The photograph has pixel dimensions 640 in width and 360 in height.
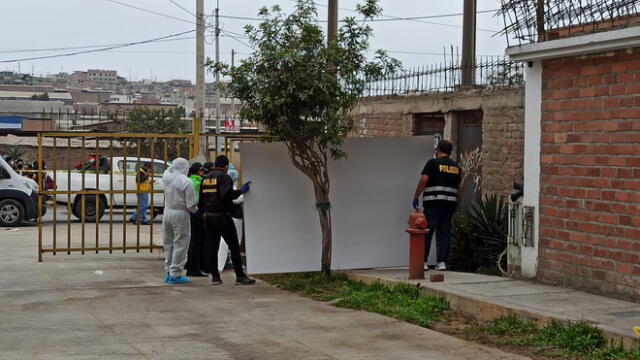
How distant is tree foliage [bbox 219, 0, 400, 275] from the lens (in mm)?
11734

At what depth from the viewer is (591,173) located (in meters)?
10.4

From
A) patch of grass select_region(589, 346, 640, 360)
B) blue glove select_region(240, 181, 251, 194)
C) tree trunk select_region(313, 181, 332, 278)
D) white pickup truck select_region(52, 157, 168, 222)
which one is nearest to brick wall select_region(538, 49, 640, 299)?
patch of grass select_region(589, 346, 640, 360)

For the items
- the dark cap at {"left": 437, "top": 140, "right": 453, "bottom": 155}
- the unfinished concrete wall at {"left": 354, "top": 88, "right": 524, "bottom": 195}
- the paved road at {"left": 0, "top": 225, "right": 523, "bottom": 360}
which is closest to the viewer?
the paved road at {"left": 0, "top": 225, "right": 523, "bottom": 360}

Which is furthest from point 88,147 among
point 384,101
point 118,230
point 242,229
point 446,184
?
point 446,184

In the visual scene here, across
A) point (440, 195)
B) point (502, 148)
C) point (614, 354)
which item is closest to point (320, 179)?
point (440, 195)

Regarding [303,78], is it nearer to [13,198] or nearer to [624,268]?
[624,268]

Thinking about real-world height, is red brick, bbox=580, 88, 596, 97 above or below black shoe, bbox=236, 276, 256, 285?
above

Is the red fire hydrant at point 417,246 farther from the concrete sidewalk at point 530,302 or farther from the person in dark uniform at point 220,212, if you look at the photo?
the person in dark uniform at point 220,212

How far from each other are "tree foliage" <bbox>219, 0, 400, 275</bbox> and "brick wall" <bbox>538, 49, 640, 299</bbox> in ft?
7.62

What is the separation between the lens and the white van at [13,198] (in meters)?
23.4

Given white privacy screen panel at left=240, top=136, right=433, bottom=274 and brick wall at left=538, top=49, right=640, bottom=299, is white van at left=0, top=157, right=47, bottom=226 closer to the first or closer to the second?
white privacy screen panel at left=240, top=136, right=433, bottom=274

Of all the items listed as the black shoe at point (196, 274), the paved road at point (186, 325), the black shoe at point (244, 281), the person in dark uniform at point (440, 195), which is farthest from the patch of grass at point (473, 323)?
the black shoe at point (196, 274)

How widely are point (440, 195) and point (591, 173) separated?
2.55 metres

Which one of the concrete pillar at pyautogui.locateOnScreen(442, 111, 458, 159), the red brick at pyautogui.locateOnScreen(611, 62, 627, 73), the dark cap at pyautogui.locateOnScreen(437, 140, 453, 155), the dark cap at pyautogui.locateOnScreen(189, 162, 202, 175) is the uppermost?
the red brick at pyautogui.locateOnScreen(611, 62, 627, 73)
